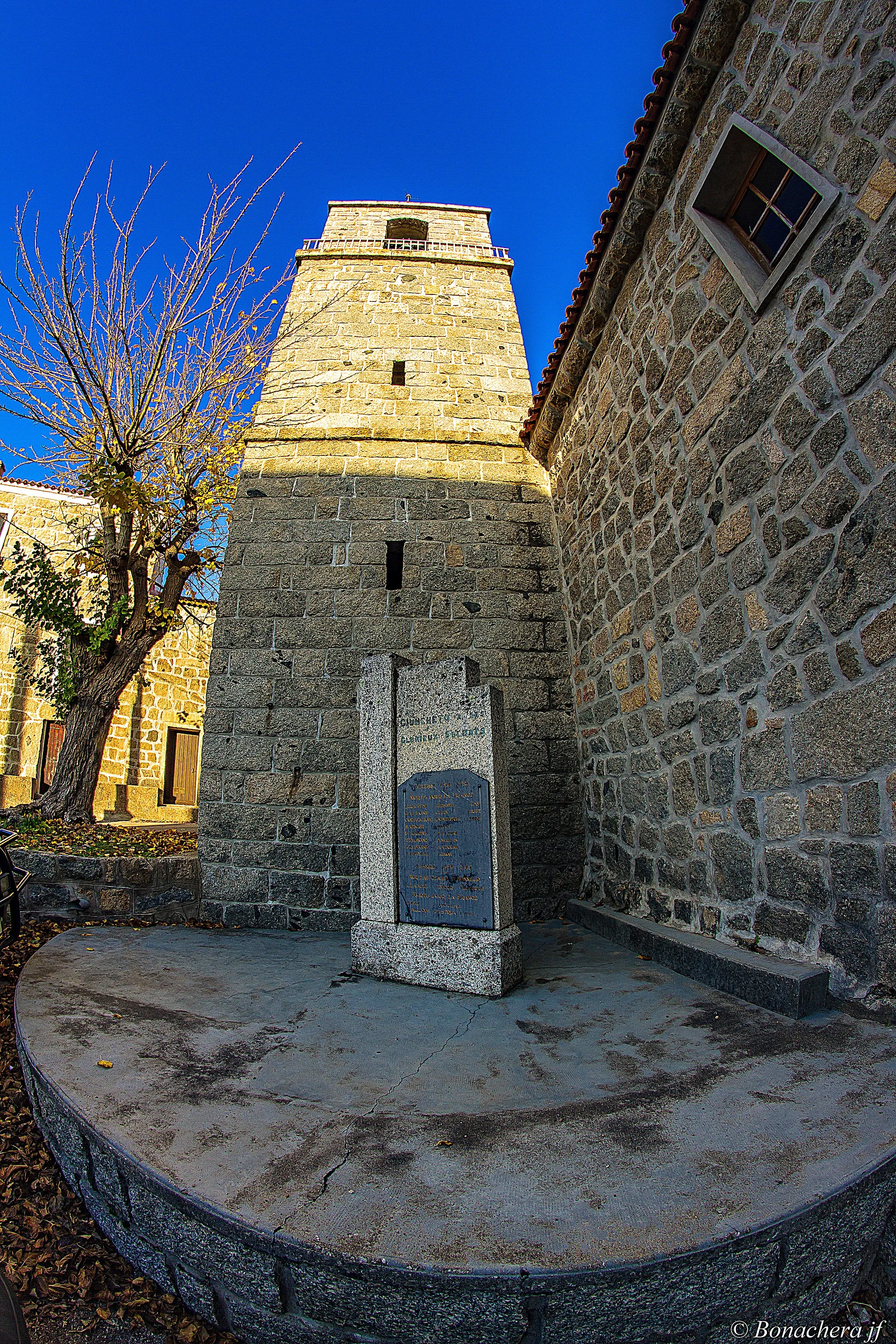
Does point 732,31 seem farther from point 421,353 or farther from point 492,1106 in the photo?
point 492,1106

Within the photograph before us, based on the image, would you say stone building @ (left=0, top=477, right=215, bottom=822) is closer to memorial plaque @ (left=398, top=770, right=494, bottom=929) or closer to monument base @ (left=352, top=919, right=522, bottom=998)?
memorial plaque @ (left=398, top=770, right=494, bottom=929)

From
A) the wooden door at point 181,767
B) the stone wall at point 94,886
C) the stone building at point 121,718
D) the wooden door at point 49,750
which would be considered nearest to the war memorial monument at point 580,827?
the stone wall at point 94,886

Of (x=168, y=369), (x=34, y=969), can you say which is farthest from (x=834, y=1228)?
(x=168, y=369)

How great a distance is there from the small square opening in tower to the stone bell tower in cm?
2

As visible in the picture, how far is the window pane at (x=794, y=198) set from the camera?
316cm

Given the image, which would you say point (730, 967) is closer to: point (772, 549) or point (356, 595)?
point (772, 549)

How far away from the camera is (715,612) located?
11.8ft

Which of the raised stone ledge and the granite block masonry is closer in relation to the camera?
the granite block masonry

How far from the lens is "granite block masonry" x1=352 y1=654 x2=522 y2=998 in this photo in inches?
140

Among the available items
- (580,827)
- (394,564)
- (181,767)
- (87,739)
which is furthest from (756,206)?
(181,767)

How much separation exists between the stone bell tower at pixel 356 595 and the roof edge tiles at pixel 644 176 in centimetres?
110

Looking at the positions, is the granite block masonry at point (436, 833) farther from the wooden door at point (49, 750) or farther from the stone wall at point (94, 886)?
the wooden door at point (49, 750)

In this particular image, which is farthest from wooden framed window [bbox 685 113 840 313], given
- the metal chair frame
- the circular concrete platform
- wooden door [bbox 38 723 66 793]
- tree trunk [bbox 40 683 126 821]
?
wooden door [bbox 38 723 66 793]

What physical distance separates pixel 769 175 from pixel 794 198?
1.22 ft
